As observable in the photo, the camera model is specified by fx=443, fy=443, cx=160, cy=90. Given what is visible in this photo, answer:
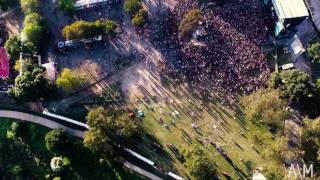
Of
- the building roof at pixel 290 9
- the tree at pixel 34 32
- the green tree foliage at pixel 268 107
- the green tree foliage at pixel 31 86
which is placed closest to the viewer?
the green tree foliage at pixel 268 107

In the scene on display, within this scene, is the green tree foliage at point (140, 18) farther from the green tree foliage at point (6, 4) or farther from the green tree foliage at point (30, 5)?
the green tree foliage at point (6, 4)

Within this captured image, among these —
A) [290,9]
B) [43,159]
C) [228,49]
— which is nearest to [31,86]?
[43,159]

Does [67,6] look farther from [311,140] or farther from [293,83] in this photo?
[311,140]

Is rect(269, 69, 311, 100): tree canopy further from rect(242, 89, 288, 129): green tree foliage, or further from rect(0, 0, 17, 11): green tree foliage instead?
→ rect(0, 0, 17, 11): green tree foliage

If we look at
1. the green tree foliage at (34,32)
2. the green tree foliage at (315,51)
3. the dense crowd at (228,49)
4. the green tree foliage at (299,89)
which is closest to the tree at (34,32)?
the green tree foliage at (34,32)

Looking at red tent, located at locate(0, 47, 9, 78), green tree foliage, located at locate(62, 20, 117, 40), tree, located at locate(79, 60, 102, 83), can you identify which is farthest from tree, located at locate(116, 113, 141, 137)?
red tent, located at locate(0, 47, 9, 78)

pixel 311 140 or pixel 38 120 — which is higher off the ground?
pixel 38 120

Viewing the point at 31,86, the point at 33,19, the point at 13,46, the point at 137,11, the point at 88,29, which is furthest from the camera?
the point at 33,19
